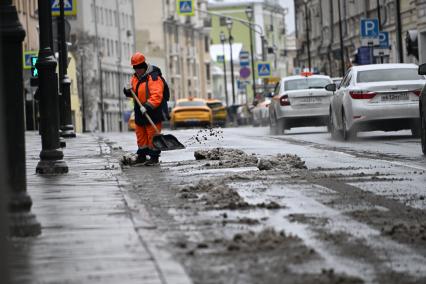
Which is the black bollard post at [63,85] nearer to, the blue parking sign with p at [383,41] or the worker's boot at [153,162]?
the blue parking sign with p at [383,41]

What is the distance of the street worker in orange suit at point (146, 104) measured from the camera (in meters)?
20.5

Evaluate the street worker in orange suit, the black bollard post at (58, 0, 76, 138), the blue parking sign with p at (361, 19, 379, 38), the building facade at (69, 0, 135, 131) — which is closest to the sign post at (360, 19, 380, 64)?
the blue parking sign with p at (361, 19, 379, 38)

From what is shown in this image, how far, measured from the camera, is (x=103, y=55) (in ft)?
419

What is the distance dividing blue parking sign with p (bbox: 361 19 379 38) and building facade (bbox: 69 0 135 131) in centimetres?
6190

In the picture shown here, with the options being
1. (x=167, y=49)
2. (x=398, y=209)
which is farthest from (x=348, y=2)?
(x=167, y=49)

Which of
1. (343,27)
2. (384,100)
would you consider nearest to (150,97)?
(384,100)

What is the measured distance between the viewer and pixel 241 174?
53.0 ft

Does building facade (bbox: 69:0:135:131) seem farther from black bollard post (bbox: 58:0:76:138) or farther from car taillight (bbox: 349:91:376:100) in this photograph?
car taillight (bbox: 349:91:376:100)

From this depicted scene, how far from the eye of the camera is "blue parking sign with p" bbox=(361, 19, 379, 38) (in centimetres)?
4966

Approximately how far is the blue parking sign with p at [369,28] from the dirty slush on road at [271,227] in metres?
33.3

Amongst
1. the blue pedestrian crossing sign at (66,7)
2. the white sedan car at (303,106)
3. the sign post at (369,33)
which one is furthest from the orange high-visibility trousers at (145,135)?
the sign post at (369,33)

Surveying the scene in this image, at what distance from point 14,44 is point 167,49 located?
14120 cm

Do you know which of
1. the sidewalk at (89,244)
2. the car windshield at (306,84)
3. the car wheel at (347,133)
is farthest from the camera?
the car windshield at (306,84)

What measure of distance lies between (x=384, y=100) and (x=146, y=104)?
9.28 meters
